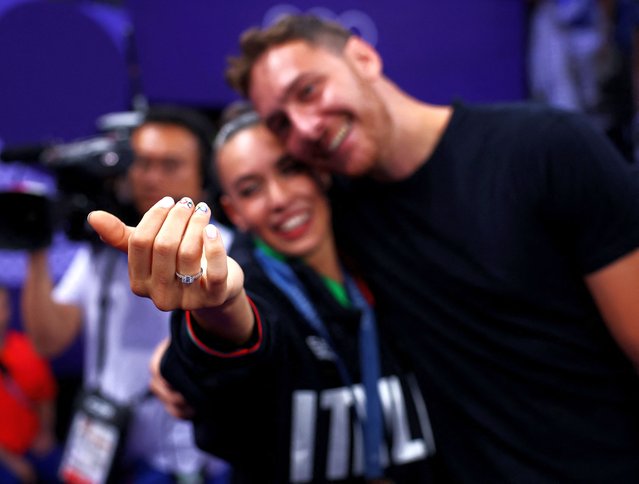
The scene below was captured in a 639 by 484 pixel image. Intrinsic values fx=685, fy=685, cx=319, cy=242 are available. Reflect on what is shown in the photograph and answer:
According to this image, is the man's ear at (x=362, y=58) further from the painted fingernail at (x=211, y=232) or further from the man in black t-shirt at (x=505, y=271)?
the painted fingernail at (x=211, y=232)

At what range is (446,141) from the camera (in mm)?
1519

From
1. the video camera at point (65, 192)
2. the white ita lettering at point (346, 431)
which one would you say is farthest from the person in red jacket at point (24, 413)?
the white ita lettering at point (346, 431)

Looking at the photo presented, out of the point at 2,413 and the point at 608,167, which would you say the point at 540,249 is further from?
the point at 2,413

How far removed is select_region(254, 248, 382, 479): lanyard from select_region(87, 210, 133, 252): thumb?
24.2 inches

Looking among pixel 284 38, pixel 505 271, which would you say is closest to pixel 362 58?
pixel 284 38

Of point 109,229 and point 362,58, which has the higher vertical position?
point 362,58

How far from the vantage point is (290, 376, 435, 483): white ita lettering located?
4.38 ft

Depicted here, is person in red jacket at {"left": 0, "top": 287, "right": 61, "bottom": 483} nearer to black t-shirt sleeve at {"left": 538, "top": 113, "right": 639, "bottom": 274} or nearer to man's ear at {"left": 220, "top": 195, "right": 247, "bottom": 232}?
man's ear at {"left": 220, "top": 195, "right": 247, "bottom": 232}

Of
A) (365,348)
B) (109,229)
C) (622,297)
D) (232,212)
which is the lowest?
(365,348)

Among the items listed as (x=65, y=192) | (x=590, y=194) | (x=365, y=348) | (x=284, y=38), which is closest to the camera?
(x=590, y=194)

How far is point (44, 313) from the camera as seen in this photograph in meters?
2.25

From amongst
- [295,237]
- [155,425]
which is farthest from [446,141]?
[155,425]

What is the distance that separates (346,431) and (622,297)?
60 centimetres

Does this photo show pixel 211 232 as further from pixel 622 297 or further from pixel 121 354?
pixel 121 354
